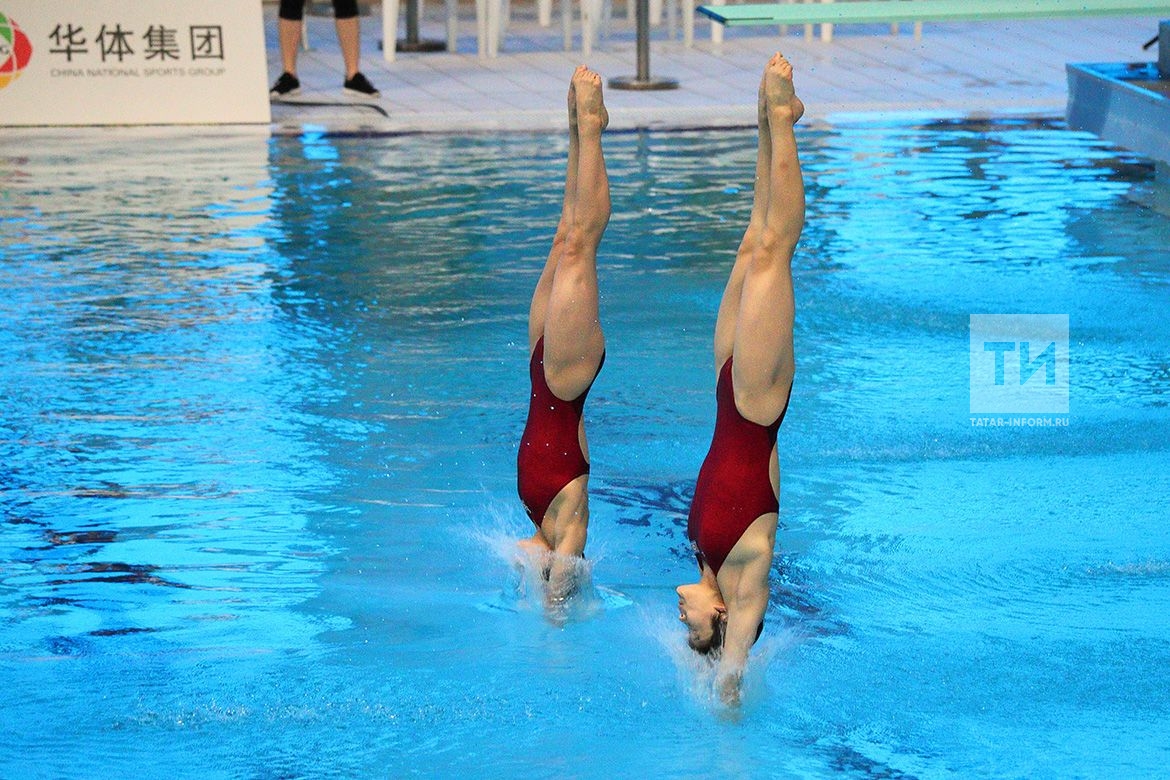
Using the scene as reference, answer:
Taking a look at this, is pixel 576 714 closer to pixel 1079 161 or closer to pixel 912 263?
pixel 912 263

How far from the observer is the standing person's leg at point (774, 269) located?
2.67 m

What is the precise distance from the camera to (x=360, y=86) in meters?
10.5

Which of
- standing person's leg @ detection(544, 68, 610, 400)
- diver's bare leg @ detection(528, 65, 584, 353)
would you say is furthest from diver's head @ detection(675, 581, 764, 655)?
diver's bare leg @ detection(528, 65, 584, 353)

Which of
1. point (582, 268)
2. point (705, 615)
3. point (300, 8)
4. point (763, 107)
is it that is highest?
point (300, 8)

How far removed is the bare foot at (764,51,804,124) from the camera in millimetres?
2654

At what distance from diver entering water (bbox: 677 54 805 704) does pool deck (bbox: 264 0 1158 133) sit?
23.2 ft

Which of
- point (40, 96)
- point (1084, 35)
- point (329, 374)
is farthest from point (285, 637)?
point (1084, 35)

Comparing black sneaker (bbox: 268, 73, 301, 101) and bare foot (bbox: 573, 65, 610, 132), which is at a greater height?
bare foot (bbox: 573, 65, 610, 132)

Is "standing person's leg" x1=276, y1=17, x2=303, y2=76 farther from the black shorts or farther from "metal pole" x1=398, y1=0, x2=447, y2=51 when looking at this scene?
"metal pole" x1=398, y1=0, x2=447, y2=51

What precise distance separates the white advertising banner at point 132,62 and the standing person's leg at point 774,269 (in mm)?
7378

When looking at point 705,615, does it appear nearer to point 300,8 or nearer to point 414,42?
point 300,8

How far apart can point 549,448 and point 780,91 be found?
37.9 inches

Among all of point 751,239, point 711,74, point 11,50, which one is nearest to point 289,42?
point 11,50

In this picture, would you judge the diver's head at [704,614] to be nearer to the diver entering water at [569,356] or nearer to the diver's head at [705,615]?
the diver's head at [705,615]
